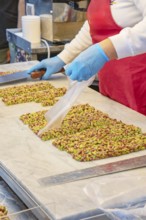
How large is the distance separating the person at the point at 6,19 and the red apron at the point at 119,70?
1848 mm

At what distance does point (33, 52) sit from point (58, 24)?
0.80 feet

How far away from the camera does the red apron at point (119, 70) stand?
5.77ft

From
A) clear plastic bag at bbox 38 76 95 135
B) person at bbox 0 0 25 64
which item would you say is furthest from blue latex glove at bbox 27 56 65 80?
person at bbox 0 0 25 64

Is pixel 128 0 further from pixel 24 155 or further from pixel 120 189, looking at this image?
pixel 120 189

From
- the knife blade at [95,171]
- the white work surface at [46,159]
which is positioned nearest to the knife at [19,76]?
the white work surface at [46,159]

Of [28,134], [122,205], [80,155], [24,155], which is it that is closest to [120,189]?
[122,205]

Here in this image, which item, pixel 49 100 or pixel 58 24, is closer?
pixel 49 100

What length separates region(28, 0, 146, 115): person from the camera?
1.47 metres

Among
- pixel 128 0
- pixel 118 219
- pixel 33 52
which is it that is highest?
pixel 128 0

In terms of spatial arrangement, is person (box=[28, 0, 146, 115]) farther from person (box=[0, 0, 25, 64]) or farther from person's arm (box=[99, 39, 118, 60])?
person (box=[0, 0, 25, 64])

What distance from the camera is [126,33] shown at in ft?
4.88

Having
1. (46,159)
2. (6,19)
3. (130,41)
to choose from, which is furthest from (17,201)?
(6,19)

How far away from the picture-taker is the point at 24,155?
1.30 m

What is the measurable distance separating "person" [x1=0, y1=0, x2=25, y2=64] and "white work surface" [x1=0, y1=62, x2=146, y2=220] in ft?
6.32
